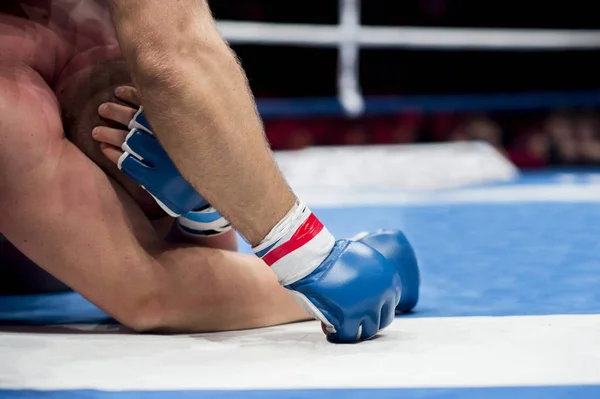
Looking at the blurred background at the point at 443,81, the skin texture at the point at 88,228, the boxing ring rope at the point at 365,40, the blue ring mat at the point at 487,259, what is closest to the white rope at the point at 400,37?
the boxing ring rope at the point at 365,40

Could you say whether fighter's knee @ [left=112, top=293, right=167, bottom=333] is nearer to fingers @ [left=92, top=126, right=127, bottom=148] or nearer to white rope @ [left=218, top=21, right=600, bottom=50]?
fingers @ [left=92, top=126, right=127, bottom=148]

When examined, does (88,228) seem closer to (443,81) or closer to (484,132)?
(484,132)

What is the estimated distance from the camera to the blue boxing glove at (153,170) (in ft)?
3.67

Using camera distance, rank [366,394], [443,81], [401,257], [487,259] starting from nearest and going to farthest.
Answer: [366,394], [401,257], [487,259], [443,81]

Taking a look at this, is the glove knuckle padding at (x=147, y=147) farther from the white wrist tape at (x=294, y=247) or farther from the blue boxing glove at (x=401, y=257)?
the blue boxing glove at (x=401, y=257)

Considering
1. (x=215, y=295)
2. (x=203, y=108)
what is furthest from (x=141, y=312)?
(x=203, y=108)

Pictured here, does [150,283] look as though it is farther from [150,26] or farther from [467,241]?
[467,241]

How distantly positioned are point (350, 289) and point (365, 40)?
3.07 m

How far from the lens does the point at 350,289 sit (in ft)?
3.38

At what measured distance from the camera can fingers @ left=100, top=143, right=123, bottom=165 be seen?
117 centimetres

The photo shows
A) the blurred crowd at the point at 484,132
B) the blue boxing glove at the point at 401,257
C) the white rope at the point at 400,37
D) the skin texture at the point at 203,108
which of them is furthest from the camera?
the blurred crowd at the point at 484,132

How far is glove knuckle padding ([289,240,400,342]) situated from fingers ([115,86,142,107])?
1.16 feet

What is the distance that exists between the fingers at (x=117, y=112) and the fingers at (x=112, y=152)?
0.04 metres

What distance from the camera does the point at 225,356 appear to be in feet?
3.34
